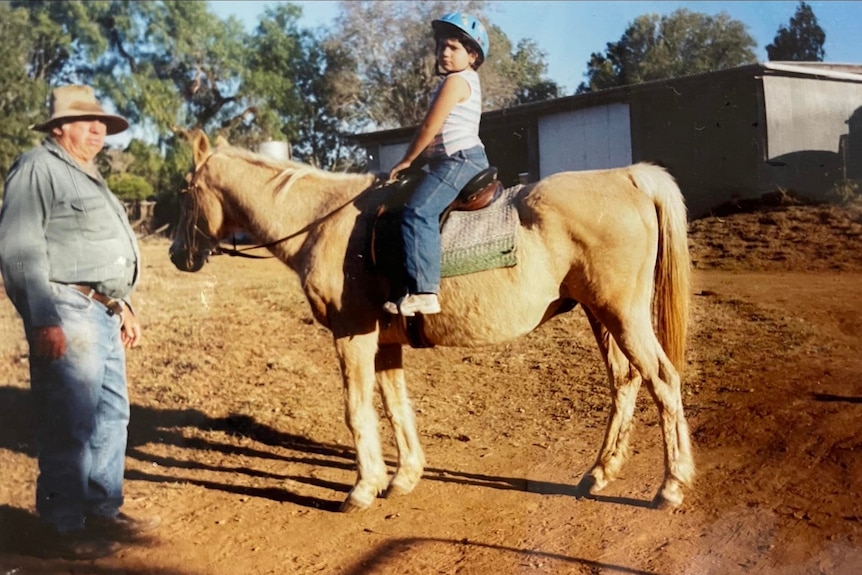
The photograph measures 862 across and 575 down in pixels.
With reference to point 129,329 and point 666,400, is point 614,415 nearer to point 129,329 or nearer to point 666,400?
point 666,400

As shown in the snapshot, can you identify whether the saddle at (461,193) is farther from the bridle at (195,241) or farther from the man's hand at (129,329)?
the man's hand at (129,329)

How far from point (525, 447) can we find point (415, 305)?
5.27 feet

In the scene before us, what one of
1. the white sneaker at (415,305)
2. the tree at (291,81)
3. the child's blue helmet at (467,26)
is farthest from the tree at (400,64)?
the white sneaker at (415,305)

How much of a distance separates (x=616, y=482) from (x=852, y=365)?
6.56 feet

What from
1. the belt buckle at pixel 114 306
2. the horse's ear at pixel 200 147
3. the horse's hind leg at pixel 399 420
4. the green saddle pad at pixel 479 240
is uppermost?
the horse's ear at pixel 200 147

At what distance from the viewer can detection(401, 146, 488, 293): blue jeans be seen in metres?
3.60

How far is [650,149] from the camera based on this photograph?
4652 millimetres

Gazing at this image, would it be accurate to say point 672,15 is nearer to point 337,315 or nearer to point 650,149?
point 650,149

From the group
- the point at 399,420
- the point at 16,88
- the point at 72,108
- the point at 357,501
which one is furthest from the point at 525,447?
the point at 16,88

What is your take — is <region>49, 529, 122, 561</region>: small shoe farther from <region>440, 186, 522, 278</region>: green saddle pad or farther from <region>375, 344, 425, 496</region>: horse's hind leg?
<region>440, 186, 522, 278</region>: green saddle pad

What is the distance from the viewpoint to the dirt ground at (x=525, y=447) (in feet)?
11.3

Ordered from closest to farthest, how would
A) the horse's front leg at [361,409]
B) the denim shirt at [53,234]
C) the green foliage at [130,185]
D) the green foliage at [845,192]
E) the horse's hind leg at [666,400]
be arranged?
the denim shirt at [53,234]
the horse's hind leg at [666,400]
the horse's front leg at [361,409]
the green foliage at [845,192]
the green foliage at [130,185]

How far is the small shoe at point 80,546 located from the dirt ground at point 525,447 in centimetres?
5

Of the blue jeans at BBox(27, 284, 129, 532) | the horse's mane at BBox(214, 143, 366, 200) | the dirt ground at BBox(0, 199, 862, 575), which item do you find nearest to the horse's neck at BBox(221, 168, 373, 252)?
the horse's mane at BBox(214, 143, 366, 200)
